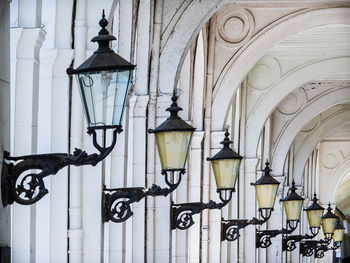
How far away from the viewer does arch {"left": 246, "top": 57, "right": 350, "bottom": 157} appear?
899 inches

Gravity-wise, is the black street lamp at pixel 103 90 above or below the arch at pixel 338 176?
above

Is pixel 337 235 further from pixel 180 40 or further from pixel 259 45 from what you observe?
pixel 180 40

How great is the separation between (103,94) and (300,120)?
19204 mm

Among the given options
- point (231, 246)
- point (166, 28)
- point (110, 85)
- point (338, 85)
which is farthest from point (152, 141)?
point (338, 85)

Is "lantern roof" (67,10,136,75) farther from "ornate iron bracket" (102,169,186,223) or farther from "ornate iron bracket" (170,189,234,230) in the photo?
"ornate iron bracket" (170,189,234,230)

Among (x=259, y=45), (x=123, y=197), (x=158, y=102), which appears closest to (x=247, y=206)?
(x=259, y=45)

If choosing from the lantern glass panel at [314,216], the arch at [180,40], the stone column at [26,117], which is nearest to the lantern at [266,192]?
the arch at [180,40]

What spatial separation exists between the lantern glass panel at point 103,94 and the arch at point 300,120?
18.6 m

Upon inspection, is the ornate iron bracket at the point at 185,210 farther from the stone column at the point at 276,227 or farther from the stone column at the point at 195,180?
the stone column at the point at 276,227

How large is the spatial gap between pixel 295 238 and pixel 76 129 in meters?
12.8

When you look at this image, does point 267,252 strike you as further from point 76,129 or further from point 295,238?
point 76,129

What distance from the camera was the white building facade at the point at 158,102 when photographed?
9.39m

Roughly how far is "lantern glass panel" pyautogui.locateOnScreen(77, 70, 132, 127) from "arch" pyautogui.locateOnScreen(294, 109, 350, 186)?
2229 cm

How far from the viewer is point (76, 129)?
10617 mm
